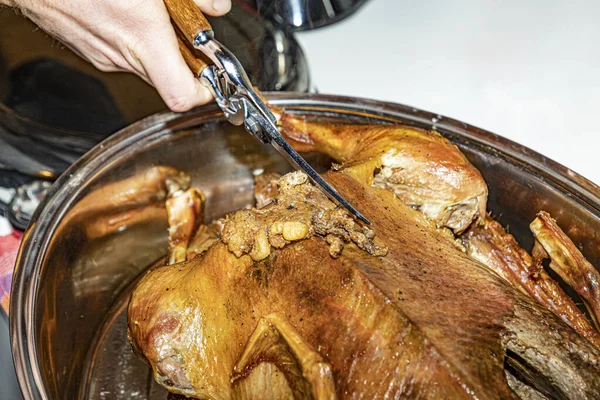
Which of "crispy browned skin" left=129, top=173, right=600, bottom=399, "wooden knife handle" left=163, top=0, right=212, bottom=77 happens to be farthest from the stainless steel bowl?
"wooden knife handle" left=163, top=0, right=212, bottom=77

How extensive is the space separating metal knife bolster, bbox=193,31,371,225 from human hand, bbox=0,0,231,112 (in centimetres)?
9

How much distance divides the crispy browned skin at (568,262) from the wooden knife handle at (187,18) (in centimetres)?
97

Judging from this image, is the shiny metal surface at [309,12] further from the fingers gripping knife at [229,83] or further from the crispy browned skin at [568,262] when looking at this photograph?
the crispy browned skin at [568,262]

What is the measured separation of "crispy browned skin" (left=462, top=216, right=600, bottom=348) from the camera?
1440mm

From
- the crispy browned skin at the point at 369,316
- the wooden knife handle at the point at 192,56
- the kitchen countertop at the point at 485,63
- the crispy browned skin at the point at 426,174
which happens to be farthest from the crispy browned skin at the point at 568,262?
the wooden knife handle at the point at 192,56

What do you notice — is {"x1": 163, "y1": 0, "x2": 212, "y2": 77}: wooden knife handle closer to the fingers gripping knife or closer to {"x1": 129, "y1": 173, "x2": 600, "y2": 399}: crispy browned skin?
the fingers gripping knife

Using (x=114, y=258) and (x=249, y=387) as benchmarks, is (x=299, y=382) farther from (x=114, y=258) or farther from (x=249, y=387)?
(x=114, y=258)

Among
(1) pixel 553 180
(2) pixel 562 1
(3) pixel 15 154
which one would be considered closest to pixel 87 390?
(3) pixel 15 154

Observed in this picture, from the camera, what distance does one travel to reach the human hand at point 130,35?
4.54ft

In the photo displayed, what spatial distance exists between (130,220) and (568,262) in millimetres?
1267

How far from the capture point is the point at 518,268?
1.53 m

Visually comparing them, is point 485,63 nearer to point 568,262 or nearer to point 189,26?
point 568,262

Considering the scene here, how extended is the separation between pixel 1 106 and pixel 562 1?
8.39ft

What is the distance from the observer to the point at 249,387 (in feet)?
4.31
